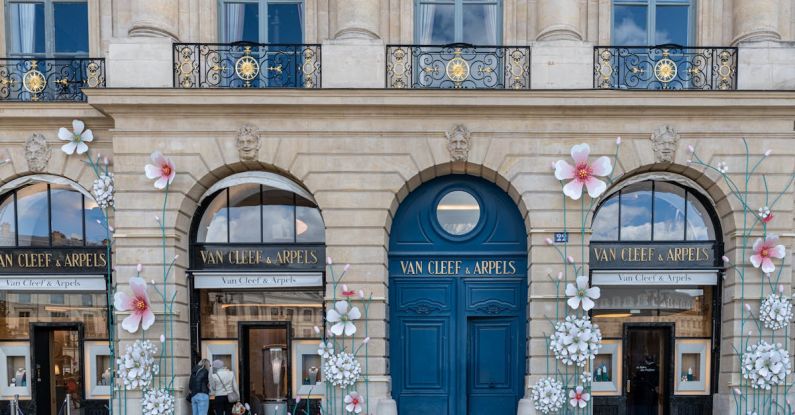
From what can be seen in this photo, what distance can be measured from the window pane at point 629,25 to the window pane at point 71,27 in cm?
935

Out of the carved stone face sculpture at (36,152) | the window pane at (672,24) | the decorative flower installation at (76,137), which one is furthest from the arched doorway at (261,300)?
the window pane at (672,24)

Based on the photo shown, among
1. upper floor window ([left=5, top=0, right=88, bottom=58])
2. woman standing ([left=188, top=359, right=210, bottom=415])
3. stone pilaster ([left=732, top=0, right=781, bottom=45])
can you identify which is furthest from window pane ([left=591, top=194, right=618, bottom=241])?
upper floor window ([left=5, top=0, right=88, bottom=58])

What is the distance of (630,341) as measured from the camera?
10.3 metres

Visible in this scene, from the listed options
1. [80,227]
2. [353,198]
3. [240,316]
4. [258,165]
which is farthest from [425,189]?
[80,227]

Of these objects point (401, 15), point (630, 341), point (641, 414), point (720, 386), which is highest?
point (401, 15)

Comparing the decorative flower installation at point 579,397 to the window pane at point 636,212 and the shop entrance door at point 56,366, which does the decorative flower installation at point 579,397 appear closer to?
the window pane at point 636,212

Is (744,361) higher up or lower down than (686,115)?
lower down

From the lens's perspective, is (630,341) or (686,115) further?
(630,341)

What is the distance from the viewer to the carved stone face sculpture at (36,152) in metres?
9.84

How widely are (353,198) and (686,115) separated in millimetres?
5635

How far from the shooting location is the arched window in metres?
10.3

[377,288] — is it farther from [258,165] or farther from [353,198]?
[258,165]

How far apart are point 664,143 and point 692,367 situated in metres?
4.02

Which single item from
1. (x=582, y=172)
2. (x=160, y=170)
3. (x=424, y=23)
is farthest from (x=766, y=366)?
(x=160, y=170)
